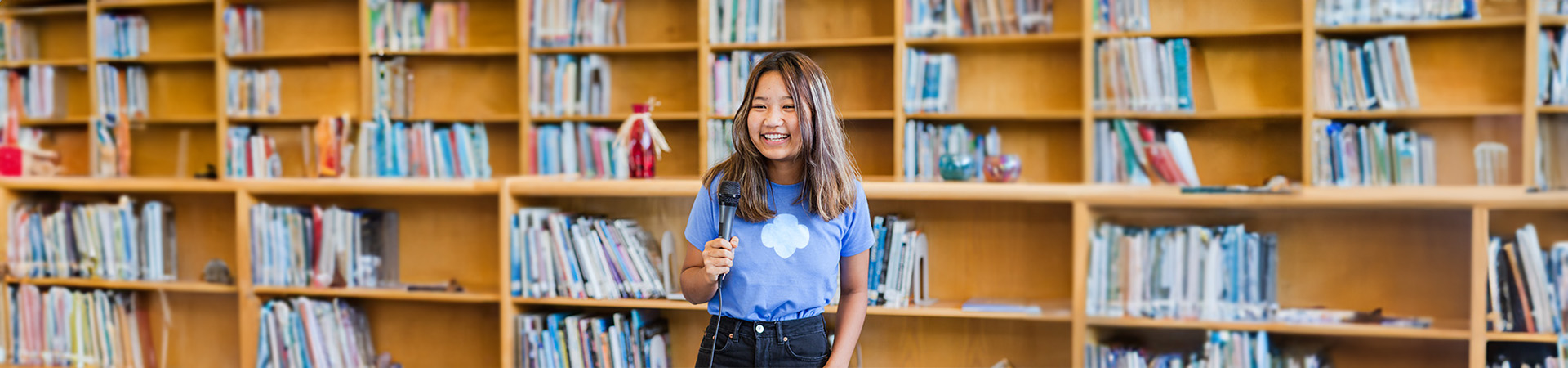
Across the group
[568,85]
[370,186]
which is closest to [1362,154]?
[568,85]

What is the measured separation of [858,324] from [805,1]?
1.72 meters

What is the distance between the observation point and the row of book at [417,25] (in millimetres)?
3391

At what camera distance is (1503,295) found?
200 cm

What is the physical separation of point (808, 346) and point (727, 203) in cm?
29

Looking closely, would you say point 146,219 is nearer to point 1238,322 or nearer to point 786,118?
point 786,118

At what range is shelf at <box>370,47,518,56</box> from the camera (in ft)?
10.9

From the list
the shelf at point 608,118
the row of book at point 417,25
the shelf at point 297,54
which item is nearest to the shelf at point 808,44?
the shelf at point 608,118

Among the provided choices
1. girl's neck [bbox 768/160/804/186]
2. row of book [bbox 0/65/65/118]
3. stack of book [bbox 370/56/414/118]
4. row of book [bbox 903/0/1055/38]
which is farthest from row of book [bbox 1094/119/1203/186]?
row of book [bbox 0/65/65/118]

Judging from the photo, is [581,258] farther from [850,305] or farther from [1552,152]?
[1552,152]

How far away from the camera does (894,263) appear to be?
2332 millimetres

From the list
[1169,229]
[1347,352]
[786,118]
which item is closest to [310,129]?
[786,118]

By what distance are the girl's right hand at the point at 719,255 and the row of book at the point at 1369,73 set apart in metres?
1.92

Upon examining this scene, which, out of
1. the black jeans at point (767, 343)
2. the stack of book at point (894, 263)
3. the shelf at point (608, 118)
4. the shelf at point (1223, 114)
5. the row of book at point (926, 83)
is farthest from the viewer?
the shelf at point (608, 118)

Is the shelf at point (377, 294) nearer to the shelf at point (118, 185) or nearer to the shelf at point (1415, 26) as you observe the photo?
the shelf at point (118, 185)
